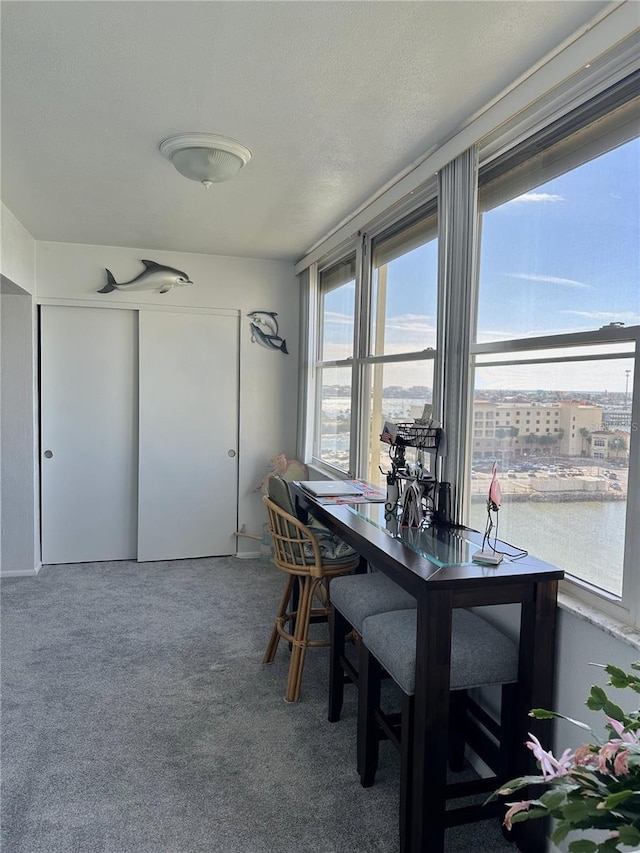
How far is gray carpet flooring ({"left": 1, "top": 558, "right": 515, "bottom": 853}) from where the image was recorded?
188 cm

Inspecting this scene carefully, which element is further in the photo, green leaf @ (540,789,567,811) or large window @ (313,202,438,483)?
large window @ (313,202,438,483)

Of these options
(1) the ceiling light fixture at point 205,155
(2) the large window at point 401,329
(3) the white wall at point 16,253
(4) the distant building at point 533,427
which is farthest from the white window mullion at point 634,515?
(3) the white wall at point 16,253

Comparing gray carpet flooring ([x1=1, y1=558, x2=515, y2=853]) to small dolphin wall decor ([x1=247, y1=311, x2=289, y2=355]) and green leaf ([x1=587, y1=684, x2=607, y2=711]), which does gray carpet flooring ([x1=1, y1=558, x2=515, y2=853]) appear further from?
small dolphin wall decor ([x1=247, y1=311, x2=289, y2=355])

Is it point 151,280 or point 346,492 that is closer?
point 346,492

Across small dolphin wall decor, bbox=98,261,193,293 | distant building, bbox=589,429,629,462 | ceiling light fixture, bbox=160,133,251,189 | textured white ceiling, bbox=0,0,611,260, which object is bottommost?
distant building, bbox=589,429,629,462

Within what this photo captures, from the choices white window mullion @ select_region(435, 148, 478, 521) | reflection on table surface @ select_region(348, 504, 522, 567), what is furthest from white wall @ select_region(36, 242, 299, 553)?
white window mullion @ select_region(435, 148, 478, 521)

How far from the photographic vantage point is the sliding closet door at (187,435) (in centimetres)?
462

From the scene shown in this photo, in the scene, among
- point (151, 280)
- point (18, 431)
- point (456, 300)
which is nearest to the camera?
point (456, 300)

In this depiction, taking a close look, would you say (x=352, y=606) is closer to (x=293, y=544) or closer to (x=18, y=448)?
(x=293, y=544)

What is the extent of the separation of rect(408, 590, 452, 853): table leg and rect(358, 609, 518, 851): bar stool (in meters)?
0.07

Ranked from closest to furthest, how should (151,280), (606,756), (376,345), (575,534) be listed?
1. (606,756)
2. (575,534)
3. (376,345)
4. (151,280)

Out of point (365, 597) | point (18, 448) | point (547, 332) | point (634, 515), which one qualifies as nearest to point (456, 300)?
point (547, 332)

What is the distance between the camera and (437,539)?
2.12m

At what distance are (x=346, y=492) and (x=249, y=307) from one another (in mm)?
2341
